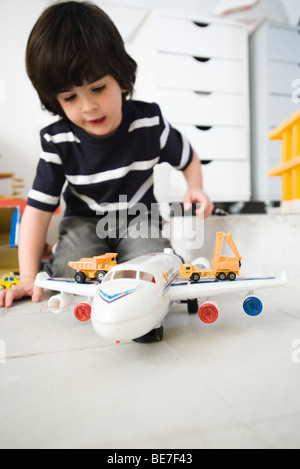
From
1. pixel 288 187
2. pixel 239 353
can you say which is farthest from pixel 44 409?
pixel 288 187

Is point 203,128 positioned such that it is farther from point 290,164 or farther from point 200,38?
point 290,164

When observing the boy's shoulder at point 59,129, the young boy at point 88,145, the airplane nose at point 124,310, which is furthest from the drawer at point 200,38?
the airplane nose at point 124,310

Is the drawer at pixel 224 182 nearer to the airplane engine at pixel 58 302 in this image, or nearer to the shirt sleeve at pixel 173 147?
the shirt sleeve at pixel 173 147

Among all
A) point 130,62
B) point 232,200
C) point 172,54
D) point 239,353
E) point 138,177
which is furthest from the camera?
point 232,200

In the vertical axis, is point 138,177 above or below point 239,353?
above

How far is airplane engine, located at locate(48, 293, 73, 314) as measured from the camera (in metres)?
0.68

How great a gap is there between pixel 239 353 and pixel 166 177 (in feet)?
3.80

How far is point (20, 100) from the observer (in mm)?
1755

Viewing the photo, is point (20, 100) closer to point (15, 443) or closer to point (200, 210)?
point (200, 210)

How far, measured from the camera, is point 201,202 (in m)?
0.91

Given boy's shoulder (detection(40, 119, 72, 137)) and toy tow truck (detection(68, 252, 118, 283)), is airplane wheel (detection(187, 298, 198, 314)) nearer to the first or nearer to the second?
toy tow truck (detection(68, 252, 118, 283))

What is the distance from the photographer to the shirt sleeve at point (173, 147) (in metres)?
1.06

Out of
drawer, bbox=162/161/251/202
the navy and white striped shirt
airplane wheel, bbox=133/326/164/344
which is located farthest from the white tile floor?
drawer, bbox=162/161/251/202
